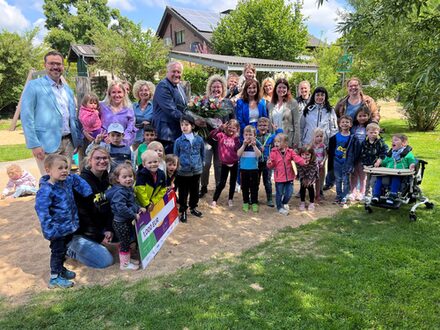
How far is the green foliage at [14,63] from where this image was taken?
1903cm

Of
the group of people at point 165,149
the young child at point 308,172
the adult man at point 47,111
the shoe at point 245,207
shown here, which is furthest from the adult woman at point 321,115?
the adult man at point 47,111

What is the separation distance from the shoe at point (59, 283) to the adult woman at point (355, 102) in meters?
4.73

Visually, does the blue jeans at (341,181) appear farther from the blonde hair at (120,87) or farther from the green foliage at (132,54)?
the green foliage at (132,54)

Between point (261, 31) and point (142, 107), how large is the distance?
78.7 ft

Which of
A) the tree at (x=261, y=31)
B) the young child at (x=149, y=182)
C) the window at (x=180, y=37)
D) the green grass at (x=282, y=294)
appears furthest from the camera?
the window at (x=180, y=37)

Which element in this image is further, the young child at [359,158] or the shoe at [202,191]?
the shoe at [202,191]

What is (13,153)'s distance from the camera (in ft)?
35.4

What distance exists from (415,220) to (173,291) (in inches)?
138

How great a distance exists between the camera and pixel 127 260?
3.90m

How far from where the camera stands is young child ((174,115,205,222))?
5082 mm

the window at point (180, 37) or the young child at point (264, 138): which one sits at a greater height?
the window at point (180, 37)

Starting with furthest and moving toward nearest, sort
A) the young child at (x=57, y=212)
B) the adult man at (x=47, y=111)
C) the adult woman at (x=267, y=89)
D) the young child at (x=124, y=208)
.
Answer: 1. the adult woman at (x=267, y=89)
2. the adult man at (x=47, y=111)
3. the young child at (x=124, y=208)
4. the young child at (x=57, y=212)

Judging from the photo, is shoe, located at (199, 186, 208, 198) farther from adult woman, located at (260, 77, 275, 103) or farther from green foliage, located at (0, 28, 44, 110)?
green foliage, located at (0, 28, 44, 110)

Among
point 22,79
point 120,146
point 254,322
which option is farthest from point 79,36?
point 254,322
